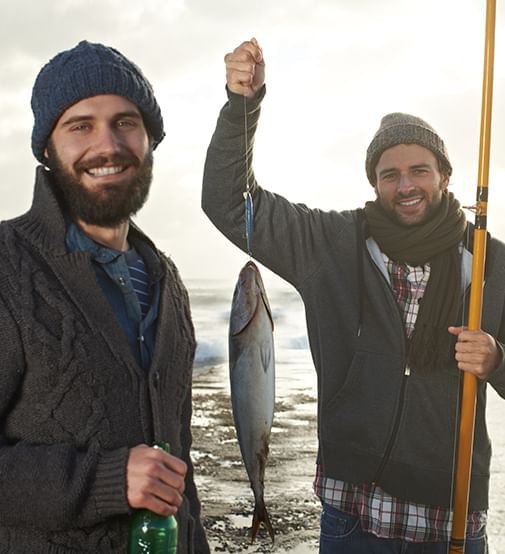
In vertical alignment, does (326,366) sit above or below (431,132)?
below

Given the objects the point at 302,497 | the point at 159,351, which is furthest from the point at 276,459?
the point at 159,351

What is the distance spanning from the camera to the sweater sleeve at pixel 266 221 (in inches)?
166

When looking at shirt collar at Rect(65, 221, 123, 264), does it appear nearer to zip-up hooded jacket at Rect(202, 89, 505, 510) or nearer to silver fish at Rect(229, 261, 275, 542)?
silver fish at Rect(229, 261, 275, 542)

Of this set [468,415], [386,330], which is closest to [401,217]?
[386,330]

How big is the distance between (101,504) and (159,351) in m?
0.56

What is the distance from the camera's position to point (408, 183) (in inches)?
174

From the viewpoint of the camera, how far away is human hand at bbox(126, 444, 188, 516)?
94.4 inches

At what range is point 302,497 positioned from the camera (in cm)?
792

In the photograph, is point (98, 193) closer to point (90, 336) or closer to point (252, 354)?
point (90, 336)

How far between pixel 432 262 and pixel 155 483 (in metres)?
2.45

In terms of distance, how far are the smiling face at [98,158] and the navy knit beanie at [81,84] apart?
0.03m

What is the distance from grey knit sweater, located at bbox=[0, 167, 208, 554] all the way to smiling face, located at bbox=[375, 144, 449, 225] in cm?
203

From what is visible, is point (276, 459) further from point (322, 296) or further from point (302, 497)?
point (322, 296)

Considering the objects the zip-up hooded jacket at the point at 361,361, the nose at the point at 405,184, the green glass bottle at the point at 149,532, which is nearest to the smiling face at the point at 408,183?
the nose at the point at 405,184
